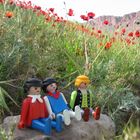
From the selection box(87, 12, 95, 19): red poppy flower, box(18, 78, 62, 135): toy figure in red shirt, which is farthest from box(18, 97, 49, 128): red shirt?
box(87, 12, 95, 19): red poppy flower

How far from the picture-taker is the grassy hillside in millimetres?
4422

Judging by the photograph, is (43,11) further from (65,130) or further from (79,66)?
(65,130)

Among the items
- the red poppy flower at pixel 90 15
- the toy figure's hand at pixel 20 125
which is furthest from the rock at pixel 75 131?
the red poppy flower at pixel 90 15

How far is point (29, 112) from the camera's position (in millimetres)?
3512

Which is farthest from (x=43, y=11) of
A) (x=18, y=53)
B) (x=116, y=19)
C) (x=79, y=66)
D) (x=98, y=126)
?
(x=116, y=19)

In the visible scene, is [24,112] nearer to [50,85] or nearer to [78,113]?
[50,85]

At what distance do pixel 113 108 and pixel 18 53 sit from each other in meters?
1.32

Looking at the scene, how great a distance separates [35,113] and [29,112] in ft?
0.18

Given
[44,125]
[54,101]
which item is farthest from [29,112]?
[54,101]

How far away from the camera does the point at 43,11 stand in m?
6.71

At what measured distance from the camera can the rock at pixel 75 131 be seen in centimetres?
Answer: 348

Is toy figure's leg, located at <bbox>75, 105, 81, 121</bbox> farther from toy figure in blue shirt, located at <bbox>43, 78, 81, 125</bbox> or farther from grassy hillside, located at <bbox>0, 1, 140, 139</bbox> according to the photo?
grassy hillside, located at <bbox>0, 1, 140, 139</bbox>

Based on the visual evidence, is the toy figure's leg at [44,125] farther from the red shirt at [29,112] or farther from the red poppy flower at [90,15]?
the red poppy flower at [90,15]

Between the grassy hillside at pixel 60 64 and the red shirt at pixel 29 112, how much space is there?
33 cm
